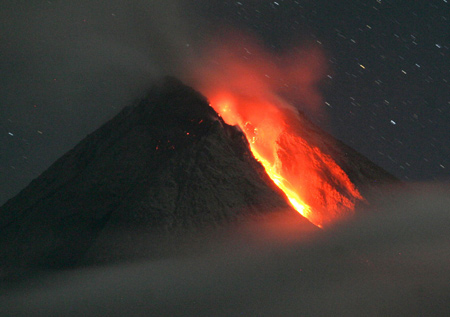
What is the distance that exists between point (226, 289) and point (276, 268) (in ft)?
17.4

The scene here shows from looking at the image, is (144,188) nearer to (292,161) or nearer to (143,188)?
(143,188)

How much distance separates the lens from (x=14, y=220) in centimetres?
4925

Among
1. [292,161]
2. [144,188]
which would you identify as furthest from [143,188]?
[292,161]

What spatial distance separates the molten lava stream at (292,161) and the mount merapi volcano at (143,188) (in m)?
3.07

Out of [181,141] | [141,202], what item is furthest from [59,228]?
[181,141]

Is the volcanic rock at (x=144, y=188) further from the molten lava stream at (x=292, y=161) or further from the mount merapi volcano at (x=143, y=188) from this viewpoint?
the molten lava stream at (x=292, y=161)

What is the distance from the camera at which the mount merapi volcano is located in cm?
4125

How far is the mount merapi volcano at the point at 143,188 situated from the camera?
41250 mm

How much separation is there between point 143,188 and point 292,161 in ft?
61.3

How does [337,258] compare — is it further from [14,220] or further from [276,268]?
[14,220]

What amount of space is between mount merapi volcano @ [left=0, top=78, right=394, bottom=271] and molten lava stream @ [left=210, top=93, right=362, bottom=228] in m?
3.07

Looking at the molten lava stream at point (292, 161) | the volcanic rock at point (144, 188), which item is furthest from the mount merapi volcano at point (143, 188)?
the molten lava stream at point (292, 161)

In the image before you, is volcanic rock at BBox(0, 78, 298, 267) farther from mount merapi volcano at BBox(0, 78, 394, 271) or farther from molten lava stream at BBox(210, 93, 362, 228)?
molten lava stream at BBox(210, 93, 362, 228)

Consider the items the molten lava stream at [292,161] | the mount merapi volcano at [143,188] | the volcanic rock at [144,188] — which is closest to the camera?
the mount merapi volcano at [143,188]
